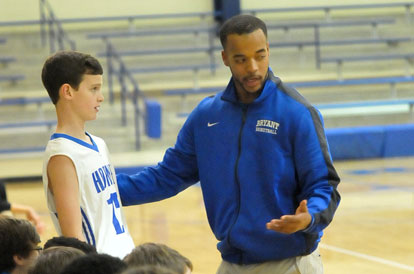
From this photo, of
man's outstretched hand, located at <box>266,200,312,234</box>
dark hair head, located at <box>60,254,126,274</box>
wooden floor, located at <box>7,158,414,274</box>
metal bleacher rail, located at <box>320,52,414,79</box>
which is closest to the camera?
dark hair head, located at <box>60,254,126,274</box>

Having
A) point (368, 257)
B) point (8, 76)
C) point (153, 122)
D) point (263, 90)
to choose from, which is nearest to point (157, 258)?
point (263, 90)

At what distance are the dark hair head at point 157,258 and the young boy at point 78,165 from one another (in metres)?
0.41

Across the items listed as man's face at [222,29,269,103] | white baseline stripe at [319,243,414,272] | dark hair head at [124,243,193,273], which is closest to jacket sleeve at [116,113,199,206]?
man's face at [222,29,269,103]

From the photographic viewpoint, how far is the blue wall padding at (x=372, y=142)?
11086 millimetres

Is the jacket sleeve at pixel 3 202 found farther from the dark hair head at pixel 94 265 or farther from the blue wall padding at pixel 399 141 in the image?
the blue wall padding at pixel 399 141

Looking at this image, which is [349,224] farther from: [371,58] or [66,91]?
[371,58]

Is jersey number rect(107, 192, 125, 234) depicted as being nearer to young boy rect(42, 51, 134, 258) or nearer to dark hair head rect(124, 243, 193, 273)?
young boy rect(42, 51, 134, 258)

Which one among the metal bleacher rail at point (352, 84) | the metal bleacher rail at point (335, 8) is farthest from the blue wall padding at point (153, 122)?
the metal bleacher rail at point (335, 8)

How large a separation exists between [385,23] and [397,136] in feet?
15.5

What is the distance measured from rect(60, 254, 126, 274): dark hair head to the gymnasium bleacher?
9.46 metres

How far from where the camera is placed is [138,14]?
595 inches

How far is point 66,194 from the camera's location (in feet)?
8.46

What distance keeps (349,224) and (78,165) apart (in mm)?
4808

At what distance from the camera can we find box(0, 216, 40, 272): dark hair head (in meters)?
2.44
